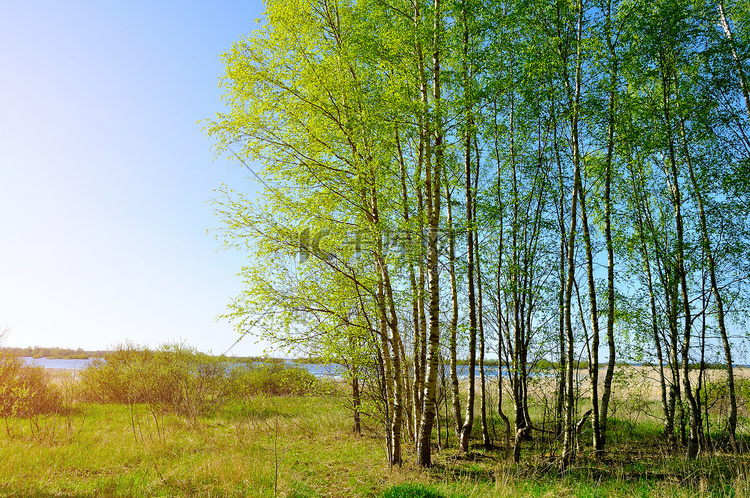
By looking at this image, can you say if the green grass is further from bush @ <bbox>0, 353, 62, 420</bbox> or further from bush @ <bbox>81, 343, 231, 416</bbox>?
bush @ <bbox>81, 343, 231, 416</bbox>

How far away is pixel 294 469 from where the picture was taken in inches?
306

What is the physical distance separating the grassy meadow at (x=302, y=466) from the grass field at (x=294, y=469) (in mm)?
24

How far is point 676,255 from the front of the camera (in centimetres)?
968

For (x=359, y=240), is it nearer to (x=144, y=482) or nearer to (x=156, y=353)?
(x=144, y=482)

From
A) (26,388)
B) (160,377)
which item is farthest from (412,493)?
(26,388)

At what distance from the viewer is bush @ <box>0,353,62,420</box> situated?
11828 mm

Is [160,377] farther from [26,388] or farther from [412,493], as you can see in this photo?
[412,493]

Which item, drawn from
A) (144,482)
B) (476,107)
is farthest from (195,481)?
(476,107)

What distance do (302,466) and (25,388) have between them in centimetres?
Answer: 966

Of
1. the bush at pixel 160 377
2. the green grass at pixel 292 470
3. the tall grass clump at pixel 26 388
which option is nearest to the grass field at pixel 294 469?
the green grass at pixel 292 470

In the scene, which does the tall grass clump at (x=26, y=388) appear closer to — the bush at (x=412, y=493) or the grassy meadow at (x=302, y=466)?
the grassy meadow at (x=302, y=466)

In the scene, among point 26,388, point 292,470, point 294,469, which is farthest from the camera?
point 26,388

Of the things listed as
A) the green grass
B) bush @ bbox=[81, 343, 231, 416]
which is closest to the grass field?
the green grass

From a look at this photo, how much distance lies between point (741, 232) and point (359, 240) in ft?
29.8
